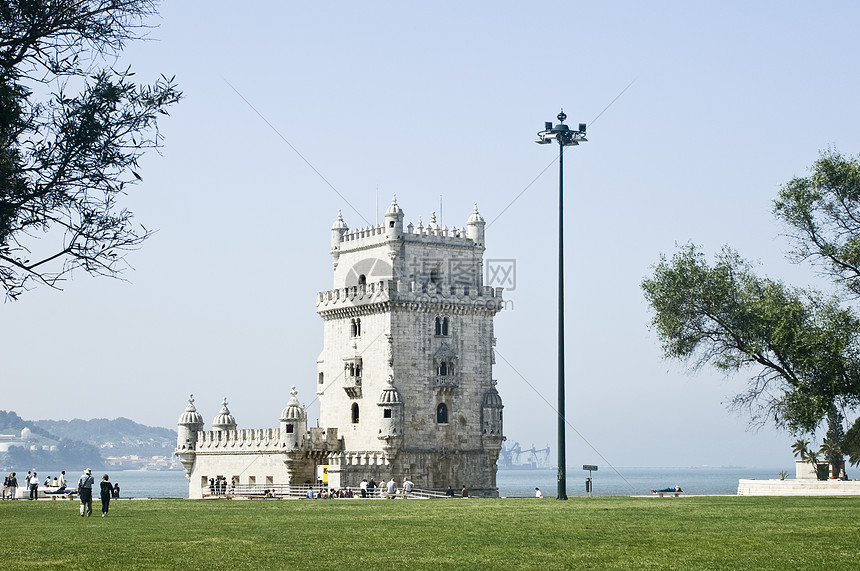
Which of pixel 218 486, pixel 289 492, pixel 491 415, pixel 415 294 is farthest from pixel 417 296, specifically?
pixel 218 486

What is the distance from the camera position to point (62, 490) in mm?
69625

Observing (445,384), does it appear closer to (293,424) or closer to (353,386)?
(353,386)

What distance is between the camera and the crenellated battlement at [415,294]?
86500mm

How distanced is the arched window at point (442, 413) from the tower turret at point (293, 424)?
28.1 ft

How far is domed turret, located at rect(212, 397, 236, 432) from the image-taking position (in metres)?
94.7

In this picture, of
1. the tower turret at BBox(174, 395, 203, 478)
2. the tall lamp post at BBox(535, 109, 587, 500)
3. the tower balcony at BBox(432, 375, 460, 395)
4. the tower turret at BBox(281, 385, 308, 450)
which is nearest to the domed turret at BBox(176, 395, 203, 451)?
the tower turret at BBox(174, 395, 203, 478)

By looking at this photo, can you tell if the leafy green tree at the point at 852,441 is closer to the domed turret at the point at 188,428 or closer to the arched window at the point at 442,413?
the arched window at the point at 442,413

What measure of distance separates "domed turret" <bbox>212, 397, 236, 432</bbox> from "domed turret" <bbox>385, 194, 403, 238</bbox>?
1825cm

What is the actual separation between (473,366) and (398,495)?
14.8m

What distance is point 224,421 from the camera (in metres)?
95.2

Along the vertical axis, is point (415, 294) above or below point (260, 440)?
above

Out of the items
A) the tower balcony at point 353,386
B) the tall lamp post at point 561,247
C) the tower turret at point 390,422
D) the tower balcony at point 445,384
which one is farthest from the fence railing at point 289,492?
the tall lamp post at point 561,247

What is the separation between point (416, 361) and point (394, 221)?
29.1 ft

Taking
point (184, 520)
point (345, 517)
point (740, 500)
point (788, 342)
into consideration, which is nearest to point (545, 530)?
point (345, 517)
